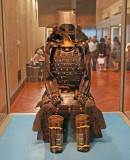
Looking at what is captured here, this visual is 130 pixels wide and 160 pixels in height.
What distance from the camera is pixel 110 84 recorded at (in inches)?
176

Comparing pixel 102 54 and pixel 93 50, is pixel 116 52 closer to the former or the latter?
pixel 102 54

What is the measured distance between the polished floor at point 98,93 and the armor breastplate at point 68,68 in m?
1.04

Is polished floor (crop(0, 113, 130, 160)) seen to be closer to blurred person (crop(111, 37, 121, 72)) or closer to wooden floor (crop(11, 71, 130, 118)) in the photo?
wooden floor (crop(11, 71, 130, 118))

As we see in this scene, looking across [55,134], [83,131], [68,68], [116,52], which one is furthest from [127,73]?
[55,134]

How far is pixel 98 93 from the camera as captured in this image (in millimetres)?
4434

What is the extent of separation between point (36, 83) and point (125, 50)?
169 centimetres

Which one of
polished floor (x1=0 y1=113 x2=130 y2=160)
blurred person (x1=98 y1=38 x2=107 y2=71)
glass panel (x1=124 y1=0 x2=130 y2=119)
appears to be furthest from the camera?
blurred person (x1=98 y1=38 x2=107 y2=71)

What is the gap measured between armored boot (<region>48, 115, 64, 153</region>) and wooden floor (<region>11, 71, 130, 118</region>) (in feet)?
4.91

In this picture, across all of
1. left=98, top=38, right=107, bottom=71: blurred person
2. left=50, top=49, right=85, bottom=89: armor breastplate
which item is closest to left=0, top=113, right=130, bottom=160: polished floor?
left=50, top=49, right=85, bottom=89: armor breastplate

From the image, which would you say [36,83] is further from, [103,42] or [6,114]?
[103,42]

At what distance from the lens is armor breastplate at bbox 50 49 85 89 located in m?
3.24

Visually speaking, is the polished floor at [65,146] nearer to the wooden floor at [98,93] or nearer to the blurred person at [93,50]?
the wooden floor at [98,93]

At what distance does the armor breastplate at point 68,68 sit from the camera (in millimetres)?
3238

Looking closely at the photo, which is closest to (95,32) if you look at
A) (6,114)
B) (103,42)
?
(103,42)
